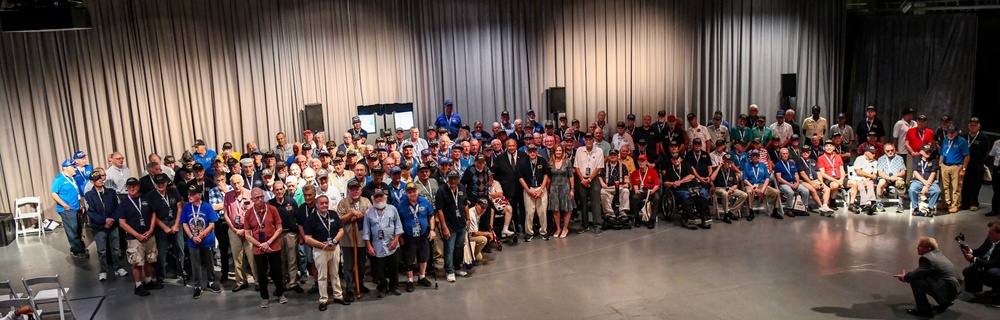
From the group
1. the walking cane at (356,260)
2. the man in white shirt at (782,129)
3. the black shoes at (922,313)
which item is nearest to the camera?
the black shoes at (922,313)

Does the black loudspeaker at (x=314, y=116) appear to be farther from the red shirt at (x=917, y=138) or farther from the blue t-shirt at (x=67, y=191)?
the red shirt at (x=917, y=138)

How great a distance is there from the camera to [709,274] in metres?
8.11

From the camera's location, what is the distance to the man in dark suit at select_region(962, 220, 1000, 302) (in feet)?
23.1

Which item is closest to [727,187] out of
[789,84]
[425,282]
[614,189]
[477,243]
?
[614,189]

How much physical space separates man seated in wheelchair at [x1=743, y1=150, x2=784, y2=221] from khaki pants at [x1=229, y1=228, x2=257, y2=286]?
6388mm

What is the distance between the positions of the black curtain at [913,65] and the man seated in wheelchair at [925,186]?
3962 mm

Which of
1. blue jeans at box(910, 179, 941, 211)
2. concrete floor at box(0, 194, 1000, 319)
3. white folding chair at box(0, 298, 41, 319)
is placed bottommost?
concrete floor at box(0, 194, 1000, 319)

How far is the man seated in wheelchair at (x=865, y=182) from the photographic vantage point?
1048cm

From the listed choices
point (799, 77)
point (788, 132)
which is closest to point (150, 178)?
point (788, 132)

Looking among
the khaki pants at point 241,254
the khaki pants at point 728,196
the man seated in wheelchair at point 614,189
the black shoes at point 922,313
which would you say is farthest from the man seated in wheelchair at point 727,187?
the khaki pants at point 241,254

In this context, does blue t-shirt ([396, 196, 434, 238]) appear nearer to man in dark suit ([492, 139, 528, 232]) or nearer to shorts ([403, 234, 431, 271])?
shorts ([403, 234, 431, 271])

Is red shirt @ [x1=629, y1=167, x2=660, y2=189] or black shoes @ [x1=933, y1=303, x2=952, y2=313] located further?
red shirt @ [x1=629, y1=167, x2=660, y2=189]

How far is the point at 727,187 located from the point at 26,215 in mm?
9505

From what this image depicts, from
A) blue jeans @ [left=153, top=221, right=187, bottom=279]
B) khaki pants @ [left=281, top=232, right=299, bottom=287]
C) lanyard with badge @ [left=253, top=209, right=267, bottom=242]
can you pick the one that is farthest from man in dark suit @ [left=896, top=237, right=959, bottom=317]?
blue jeans @ [left=153, top=221, right=187, bottom=279]
